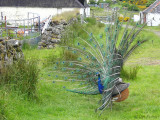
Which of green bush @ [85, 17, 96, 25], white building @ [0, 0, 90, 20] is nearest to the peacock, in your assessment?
green bush @ [85, 17, 96, 25]

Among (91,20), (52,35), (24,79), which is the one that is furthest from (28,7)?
(24,79)

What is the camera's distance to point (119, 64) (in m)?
8.75

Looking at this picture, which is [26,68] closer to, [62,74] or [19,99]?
[19,99]

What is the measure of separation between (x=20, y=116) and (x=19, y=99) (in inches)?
33.3

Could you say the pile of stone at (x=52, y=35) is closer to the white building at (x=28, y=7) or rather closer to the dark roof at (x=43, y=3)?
the white building at (x=28, y=7)

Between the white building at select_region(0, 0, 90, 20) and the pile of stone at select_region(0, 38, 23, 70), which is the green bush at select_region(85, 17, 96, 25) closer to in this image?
the white building at select_region(0, 0, 90, 20)

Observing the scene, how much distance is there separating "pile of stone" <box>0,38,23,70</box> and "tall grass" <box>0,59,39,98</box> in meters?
0.61

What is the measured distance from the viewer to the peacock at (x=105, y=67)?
845 cm

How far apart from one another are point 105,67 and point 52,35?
47.9ft

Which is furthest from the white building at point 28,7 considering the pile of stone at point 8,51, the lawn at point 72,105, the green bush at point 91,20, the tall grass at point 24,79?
the tall grass at point 24,79

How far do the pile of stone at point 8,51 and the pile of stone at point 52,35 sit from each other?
11.0 metres

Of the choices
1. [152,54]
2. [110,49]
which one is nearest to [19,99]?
[110,49]

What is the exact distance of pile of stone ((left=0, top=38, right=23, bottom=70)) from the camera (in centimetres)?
938

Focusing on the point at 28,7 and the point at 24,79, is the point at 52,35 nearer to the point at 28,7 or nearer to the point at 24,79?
the point at 28,7
